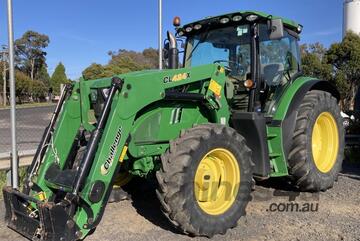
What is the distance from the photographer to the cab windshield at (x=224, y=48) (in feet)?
19.8

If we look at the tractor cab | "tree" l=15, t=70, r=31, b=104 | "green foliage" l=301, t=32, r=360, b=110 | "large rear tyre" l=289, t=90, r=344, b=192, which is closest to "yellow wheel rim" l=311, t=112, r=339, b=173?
"large rear tyre" l=289, t=90, r=344, b=192

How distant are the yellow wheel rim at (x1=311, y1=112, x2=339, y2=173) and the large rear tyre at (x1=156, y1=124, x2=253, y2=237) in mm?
2126

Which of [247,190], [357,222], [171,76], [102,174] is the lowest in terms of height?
[357,222]

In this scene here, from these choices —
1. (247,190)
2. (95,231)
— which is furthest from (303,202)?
(95,231)

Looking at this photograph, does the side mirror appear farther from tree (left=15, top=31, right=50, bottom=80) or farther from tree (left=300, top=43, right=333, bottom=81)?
tree (left=15, top=31, right=50, bottom=80)

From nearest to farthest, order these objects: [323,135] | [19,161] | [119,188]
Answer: [119,188], [19,161], [323,135]

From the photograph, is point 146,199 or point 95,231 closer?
point 95,231

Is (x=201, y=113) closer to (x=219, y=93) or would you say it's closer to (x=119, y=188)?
(x=219, y=93)

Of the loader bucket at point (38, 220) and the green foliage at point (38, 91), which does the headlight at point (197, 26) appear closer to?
the loader bucket at point (38, 220)

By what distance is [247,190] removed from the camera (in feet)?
16.9

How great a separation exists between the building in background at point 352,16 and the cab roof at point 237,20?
34562mm

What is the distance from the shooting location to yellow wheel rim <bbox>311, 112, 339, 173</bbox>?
6855mm

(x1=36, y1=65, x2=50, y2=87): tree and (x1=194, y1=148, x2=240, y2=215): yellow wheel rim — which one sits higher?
(x1=36, y1=65, x2=50, y2=87): tree

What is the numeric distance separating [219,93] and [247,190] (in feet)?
3.97
